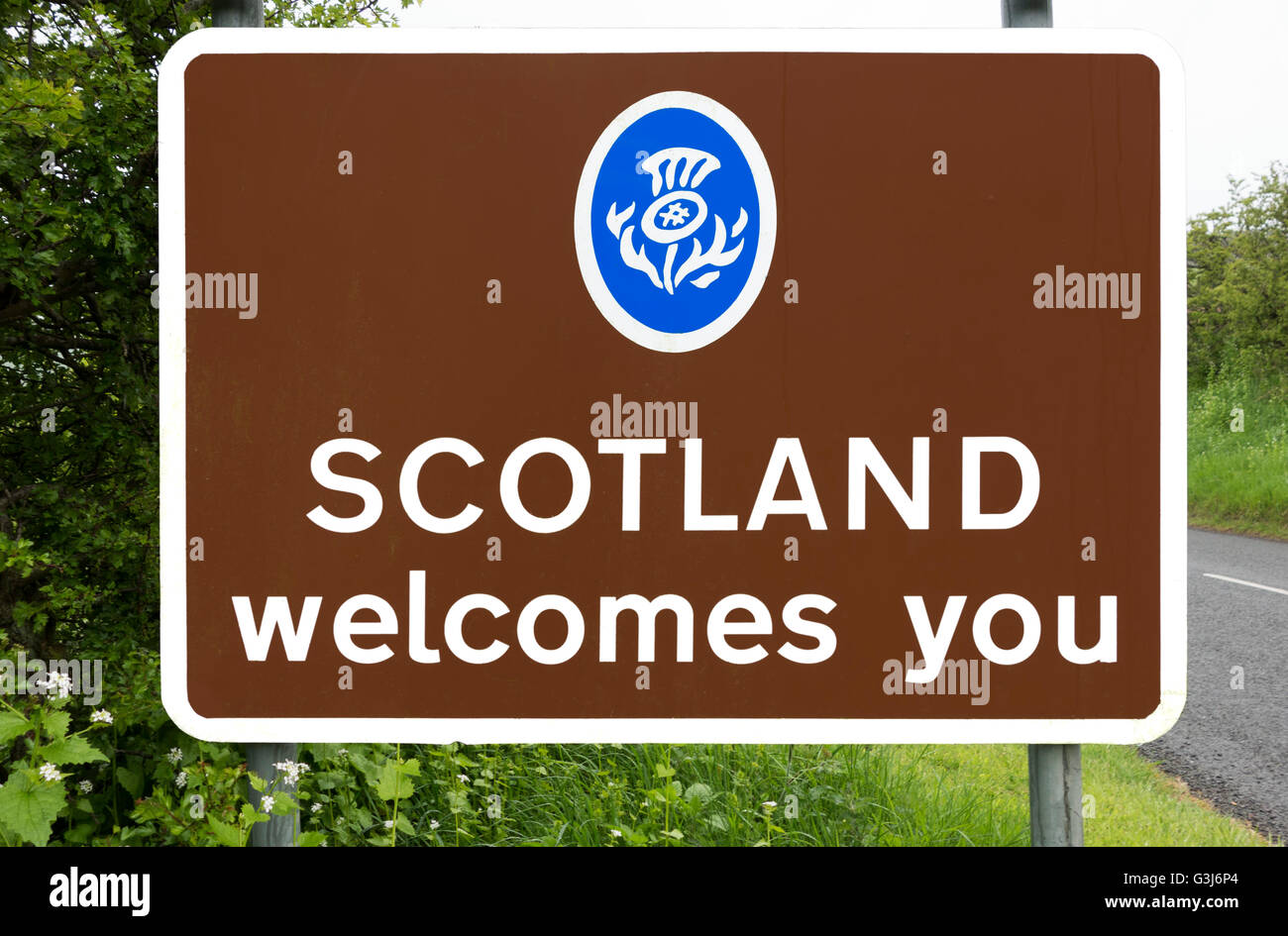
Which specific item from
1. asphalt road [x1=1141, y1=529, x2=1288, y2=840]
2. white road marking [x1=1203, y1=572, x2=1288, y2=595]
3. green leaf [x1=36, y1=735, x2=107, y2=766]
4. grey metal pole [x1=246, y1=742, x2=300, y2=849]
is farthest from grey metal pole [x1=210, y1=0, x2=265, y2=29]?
white road marking [x1=1203, y1=572, x2=1288, y2=595]

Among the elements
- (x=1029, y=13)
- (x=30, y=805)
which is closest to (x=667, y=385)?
(x=1029, y=13)

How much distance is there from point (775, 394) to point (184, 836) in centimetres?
178

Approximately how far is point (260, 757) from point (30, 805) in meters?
0.58

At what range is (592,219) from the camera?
1.79 m

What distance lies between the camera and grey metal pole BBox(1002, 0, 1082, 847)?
1758mm

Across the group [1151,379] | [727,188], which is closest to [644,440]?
[727,188]

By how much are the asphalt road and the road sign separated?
3.09 meters

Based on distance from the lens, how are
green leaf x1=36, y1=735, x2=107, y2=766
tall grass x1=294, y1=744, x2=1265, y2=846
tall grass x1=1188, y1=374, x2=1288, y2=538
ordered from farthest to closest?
tall grass x1=1188, y1=374, x2=1288, y2=538 < tall grass x1=294, y1=744, x2=1265, y2=846 < green leaf x1=36, y1=735, x2=107, y2=766

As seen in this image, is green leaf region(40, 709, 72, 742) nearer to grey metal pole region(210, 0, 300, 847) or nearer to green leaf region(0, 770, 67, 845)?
green leaf region(0, 770, 67, 845)

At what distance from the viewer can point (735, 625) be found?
5.93 feet

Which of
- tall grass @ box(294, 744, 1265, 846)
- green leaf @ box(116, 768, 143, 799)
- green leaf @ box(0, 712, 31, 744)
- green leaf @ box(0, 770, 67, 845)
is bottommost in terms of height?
tall grass @ box(294, 744, 1265, 846)

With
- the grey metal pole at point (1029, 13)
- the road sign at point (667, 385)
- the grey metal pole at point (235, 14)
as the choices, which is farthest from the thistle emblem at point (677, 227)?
the grey metal pole at point (235, 14)

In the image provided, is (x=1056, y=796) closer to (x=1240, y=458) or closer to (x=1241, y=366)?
(x=1240, y=458)

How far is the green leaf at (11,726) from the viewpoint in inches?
79.4
